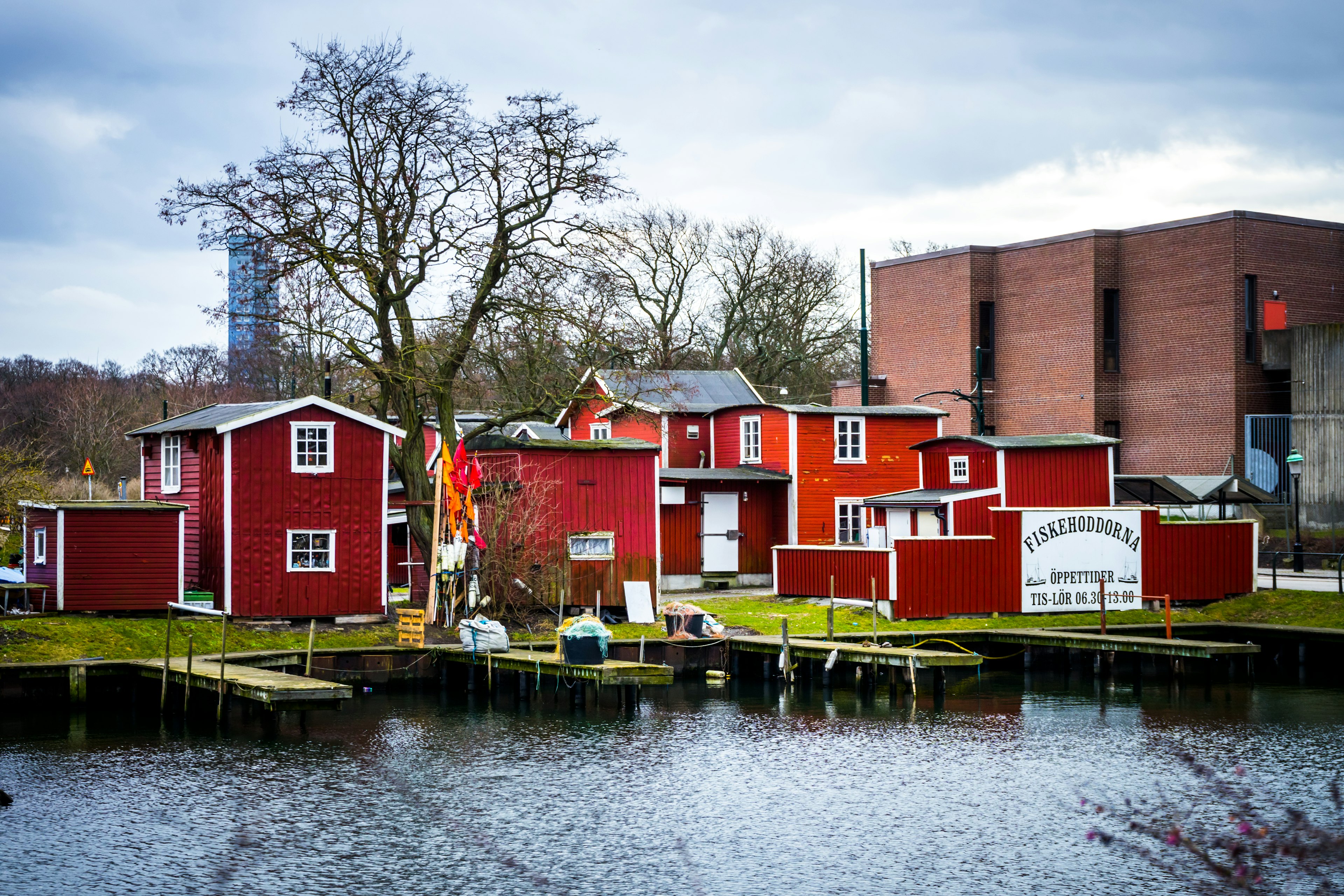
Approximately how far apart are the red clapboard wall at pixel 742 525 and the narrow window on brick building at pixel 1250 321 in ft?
64.9

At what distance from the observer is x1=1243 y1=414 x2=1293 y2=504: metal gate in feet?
163

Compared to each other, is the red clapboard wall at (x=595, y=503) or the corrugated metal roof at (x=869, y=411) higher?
the corrugated metal roof at (x=869, y=411)

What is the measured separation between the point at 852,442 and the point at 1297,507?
41.9 feet

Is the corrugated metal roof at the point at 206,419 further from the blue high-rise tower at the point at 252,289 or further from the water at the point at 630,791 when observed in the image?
the water at the point at 630,791

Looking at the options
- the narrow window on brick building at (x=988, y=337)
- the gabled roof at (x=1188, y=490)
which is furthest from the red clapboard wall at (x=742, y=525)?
the narrow window on brick building at (x=988, y=337)

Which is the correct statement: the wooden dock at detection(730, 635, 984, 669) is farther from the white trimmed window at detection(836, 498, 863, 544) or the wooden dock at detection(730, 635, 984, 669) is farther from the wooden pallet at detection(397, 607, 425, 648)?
the white trimmed window at detection(836, 498, 863, 544)

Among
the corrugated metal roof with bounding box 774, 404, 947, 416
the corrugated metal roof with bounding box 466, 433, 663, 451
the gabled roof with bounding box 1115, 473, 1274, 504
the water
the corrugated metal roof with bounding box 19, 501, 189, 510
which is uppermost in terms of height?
the corrugated metal roof with bounding box 774, 404, 947, 416

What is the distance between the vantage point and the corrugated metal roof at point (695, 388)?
46.0 metres

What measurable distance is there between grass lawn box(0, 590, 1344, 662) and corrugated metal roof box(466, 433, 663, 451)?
4.44m

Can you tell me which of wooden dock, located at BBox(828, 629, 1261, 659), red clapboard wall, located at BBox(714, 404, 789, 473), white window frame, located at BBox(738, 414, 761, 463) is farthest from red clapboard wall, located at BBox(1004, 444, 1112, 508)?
white window frame, located at BBox(738, 414, 761, 463)

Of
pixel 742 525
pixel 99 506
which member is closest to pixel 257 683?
pixel 99 506

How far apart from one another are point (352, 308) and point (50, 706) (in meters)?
12.0

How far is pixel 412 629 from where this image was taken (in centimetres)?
2988

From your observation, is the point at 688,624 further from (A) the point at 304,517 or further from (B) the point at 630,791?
(B) the point at 630,791
